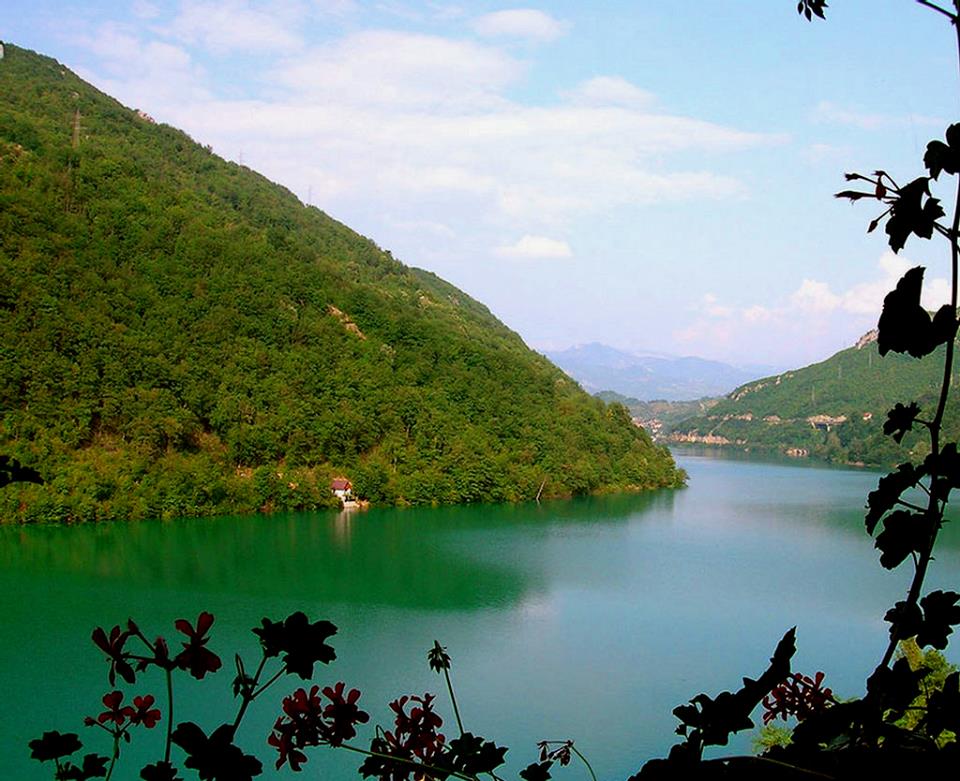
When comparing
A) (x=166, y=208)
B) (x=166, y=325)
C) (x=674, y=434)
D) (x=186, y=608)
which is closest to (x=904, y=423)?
(x=186, y=608)

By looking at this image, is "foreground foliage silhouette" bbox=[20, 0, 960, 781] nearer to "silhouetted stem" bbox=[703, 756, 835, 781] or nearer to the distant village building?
"silhouetted stem" bbox=[703, 756, 835, 781]

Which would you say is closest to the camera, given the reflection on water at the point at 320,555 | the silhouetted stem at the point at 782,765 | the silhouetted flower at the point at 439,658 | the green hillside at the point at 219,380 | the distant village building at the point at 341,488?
the silhouetted stem at the point at 782,765

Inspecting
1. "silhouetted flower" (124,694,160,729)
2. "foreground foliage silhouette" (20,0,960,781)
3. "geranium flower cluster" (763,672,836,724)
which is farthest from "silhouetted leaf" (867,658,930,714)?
"silhouetted flower" (124,694,160,729)

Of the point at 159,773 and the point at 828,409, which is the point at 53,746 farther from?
the point at 828,409

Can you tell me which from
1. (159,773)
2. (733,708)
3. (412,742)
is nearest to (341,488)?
(412,742)

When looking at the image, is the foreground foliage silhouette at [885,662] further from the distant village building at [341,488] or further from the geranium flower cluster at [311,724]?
the distant village building at [341,488]

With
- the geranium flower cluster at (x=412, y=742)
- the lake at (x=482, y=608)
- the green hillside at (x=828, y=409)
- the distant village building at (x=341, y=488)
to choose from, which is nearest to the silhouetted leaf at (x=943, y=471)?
the geranium flower cluster at (x=412, y=742)
